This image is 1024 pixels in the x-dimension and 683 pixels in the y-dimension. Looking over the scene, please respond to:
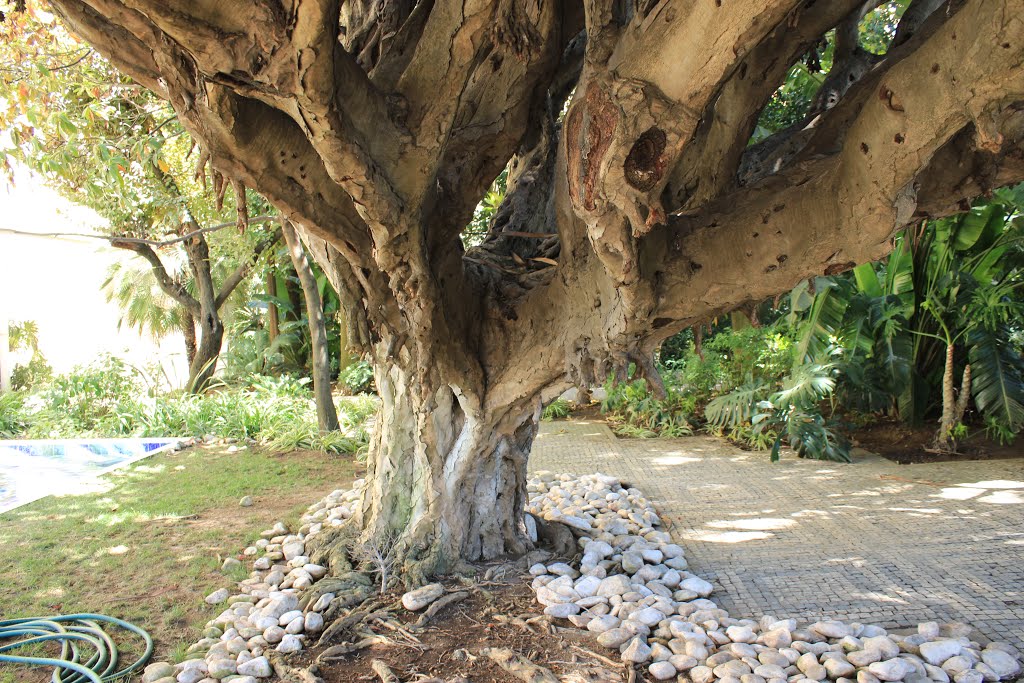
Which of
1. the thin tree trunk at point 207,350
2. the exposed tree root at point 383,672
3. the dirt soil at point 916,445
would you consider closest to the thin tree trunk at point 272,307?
the thin tree trunk at point 207,350

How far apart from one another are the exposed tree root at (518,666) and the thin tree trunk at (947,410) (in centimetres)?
591

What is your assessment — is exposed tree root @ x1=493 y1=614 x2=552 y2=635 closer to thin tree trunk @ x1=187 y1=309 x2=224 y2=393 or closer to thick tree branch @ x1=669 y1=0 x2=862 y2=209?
thick tree branch @ x1=669 y1=0 x2=862 y2=209

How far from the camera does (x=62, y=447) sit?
881 cm

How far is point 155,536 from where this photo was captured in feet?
16.6

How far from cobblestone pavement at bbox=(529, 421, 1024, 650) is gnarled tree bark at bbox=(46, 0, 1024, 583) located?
60.8 inches

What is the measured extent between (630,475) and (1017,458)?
12.3ft

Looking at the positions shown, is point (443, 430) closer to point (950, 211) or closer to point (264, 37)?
point (264, 37)

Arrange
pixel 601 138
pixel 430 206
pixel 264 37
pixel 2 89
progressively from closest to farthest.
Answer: pixel 264 37 < pixel 601 138 < pixel 430 206 < pixel 2 89

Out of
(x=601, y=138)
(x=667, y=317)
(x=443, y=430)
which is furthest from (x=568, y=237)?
(x=443, y=430)

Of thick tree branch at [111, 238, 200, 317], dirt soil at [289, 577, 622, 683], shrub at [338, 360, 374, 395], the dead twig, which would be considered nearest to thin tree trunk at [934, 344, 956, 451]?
dirt soil at [289, 577, 622, 683]

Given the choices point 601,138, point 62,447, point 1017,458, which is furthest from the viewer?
point 62,447

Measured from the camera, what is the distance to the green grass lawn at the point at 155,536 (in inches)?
155

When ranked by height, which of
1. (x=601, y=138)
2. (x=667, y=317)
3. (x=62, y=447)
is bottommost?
(x=62, y=447)

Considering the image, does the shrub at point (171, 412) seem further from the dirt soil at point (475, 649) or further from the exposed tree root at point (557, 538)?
the dirt soil at point (475, 649)
